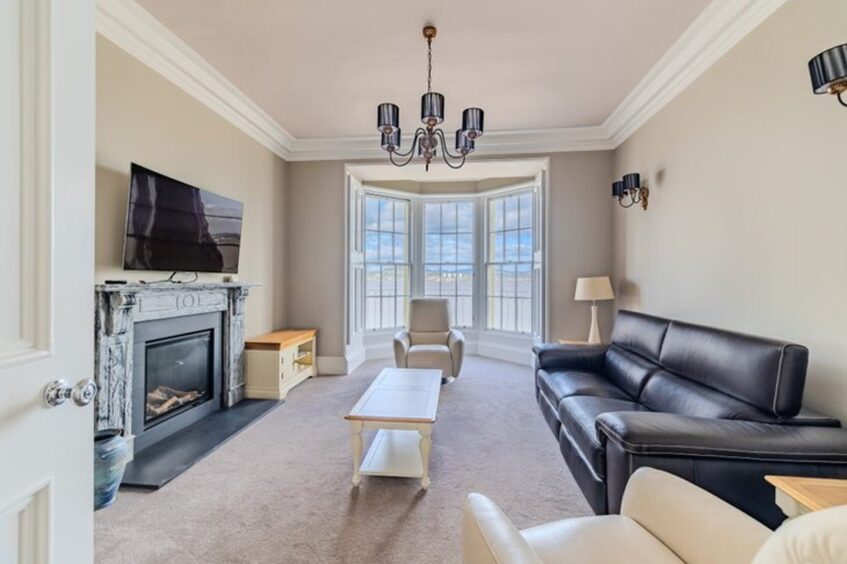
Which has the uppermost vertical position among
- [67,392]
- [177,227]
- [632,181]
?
[632,181]

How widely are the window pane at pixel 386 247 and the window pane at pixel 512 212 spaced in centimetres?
175

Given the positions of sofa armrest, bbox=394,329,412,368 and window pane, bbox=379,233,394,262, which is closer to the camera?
sofa armrest, bbox=394,329,412,368

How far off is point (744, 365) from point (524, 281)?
3691 millimetres

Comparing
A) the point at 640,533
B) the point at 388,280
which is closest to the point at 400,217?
the point at 388,280

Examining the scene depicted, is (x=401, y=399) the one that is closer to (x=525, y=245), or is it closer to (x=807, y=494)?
(x=807, y=494)

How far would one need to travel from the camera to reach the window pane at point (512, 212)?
5711 mm

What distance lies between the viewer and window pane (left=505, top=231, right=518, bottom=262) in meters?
5.70

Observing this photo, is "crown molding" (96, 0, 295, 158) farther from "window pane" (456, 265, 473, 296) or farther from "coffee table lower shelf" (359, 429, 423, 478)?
"window pane" (456, 265, 473, 296)

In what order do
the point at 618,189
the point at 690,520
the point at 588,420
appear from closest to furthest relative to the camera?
the point at 690,520
the point at 588,420
the point at 618,189

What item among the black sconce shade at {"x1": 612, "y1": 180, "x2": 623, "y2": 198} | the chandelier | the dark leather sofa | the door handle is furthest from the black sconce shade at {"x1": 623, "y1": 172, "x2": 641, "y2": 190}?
the door handle

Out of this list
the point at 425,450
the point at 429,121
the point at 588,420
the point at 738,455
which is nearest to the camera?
the point at 738,455

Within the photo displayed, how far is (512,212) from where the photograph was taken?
576cm

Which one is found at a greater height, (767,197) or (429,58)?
(429,58)

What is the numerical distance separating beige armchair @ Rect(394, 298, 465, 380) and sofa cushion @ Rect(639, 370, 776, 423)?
2.14 meters
